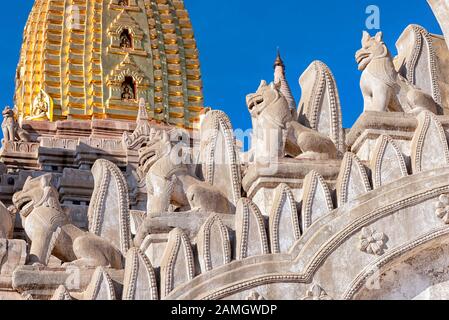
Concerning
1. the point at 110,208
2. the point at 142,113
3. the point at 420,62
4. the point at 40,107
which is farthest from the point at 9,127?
the point at 110,208

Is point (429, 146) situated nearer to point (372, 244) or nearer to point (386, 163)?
point (386, 163)

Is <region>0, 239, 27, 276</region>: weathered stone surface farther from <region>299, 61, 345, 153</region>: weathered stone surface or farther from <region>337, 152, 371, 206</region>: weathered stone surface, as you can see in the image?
<region>299, 61, 345, 153</region>: weathered stone surface

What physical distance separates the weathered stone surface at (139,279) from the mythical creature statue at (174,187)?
1619mm

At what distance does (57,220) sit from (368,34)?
16.4ft

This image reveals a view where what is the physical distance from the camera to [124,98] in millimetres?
58156

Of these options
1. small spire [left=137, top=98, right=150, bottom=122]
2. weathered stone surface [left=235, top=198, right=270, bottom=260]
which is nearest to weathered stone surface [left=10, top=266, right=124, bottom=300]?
weathered stone surface [left=235, top=198, right=270, bottom=260]

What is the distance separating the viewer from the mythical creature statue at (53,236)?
19.4 metres

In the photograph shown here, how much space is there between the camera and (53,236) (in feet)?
67.3

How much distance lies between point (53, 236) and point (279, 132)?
10.3 feet

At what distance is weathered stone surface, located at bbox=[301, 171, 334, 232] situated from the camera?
18.6 m

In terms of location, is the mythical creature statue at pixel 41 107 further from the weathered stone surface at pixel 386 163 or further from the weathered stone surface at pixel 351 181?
the weathered stone surface at pixel 351 181
